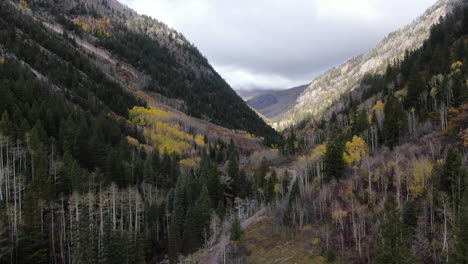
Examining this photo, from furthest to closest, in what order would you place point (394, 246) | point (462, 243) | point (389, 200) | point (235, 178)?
point (235, 178) → point (389, 200) → point (394, 246) → point (462, 243)

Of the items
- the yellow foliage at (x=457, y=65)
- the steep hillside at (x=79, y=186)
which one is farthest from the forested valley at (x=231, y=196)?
the yellow foliage at (x=457, y=65)

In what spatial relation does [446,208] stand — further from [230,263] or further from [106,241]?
[106,241]

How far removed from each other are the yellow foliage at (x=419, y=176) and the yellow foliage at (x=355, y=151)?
2180cm

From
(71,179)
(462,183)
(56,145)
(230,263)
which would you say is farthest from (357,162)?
(56,145)

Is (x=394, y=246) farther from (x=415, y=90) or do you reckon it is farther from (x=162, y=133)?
(x=162, y=133)

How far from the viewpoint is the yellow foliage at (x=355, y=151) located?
75625 mm

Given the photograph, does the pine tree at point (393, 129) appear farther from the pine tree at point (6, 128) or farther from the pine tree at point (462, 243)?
the pine tree at point (6, 128)

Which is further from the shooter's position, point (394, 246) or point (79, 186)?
point (79, 186)

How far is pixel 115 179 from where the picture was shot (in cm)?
7394

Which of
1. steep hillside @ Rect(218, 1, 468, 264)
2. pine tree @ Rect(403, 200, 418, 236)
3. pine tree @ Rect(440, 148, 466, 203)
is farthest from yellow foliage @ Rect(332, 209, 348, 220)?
pine tree @ Rect(440, 148, 466, 203)

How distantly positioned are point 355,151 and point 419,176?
26.5 meters

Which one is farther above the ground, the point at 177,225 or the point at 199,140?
the point at 199,140

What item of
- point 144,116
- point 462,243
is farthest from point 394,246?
point 144,116

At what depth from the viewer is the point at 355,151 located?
7719 cm
